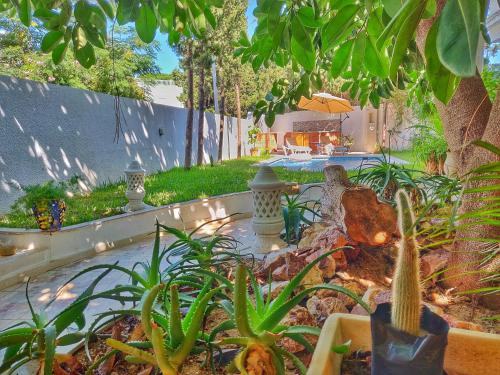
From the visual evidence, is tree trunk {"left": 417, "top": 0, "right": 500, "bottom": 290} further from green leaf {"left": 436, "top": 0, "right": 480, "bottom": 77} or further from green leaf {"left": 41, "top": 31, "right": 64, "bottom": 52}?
green leaf {"left": 41, "top": 31, "right": 64, "bottom": 52}

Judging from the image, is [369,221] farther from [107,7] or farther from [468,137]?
[107,7]

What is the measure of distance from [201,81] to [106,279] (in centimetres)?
706

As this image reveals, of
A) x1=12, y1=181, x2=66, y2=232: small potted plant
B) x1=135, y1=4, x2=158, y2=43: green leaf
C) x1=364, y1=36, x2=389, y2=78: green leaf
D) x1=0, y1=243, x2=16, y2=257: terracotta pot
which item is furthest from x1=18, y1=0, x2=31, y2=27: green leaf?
x1=0, y1=243, x2=16, y2=257: terracotta pot

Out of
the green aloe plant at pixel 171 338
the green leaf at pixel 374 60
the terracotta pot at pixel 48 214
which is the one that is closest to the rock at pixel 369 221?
the green leaf at pixel 374 60

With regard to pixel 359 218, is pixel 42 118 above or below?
above

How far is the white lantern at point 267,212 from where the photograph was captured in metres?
2.61

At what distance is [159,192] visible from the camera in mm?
5875

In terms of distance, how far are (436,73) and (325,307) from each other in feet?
2.93

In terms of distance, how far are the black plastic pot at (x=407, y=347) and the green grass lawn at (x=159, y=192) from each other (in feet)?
11.2

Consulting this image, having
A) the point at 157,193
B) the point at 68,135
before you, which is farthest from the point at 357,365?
the point at 68,135

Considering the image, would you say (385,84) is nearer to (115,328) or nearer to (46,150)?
(115,328)

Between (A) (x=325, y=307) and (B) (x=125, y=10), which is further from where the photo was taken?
(A) (x=325, y=307)

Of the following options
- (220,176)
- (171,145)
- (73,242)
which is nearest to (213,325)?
(73,242)

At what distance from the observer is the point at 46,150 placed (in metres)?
5.19
